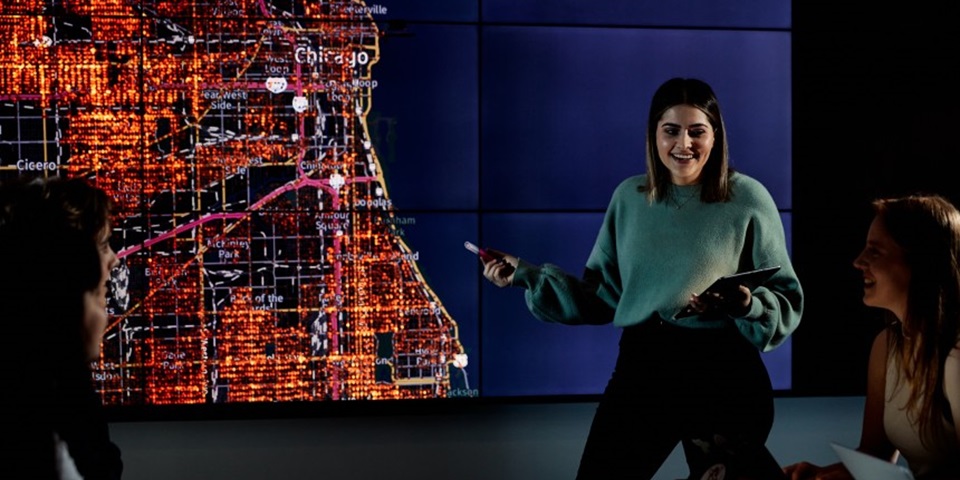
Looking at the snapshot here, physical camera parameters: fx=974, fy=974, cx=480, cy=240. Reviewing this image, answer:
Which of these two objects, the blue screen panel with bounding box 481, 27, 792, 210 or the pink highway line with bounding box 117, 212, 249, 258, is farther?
the blue screen panel with bounding box 481, 27, 792, 210

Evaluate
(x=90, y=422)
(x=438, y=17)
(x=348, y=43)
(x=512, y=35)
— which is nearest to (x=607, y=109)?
(x=512, y=35)

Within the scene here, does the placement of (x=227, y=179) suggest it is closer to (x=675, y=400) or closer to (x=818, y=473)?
(x=675, y=400)

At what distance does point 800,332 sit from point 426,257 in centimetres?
156

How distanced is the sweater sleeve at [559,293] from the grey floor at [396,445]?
1078 millimetres

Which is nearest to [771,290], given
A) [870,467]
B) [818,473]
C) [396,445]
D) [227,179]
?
[818,473]

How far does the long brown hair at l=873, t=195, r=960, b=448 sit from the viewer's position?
6.18ft

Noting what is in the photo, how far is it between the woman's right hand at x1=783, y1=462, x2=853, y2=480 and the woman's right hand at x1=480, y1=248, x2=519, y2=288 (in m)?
1.16

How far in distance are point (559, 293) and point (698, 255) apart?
16.6 inches

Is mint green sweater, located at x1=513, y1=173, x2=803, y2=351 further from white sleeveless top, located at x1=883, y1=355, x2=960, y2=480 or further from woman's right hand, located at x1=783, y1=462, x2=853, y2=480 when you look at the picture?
woman's right hand, located at x1=783, y1=462, x2=853, y2=480

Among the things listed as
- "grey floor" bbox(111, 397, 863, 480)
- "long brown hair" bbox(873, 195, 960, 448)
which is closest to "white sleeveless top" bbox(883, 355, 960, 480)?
"long brown hair" bbox(873, 195, 960, 448)

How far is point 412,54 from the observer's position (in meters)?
3.77

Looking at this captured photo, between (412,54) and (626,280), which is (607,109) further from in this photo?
(626,280)

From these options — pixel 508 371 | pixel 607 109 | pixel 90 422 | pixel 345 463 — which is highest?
pixel 607 109

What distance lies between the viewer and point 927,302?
76.1 inches
